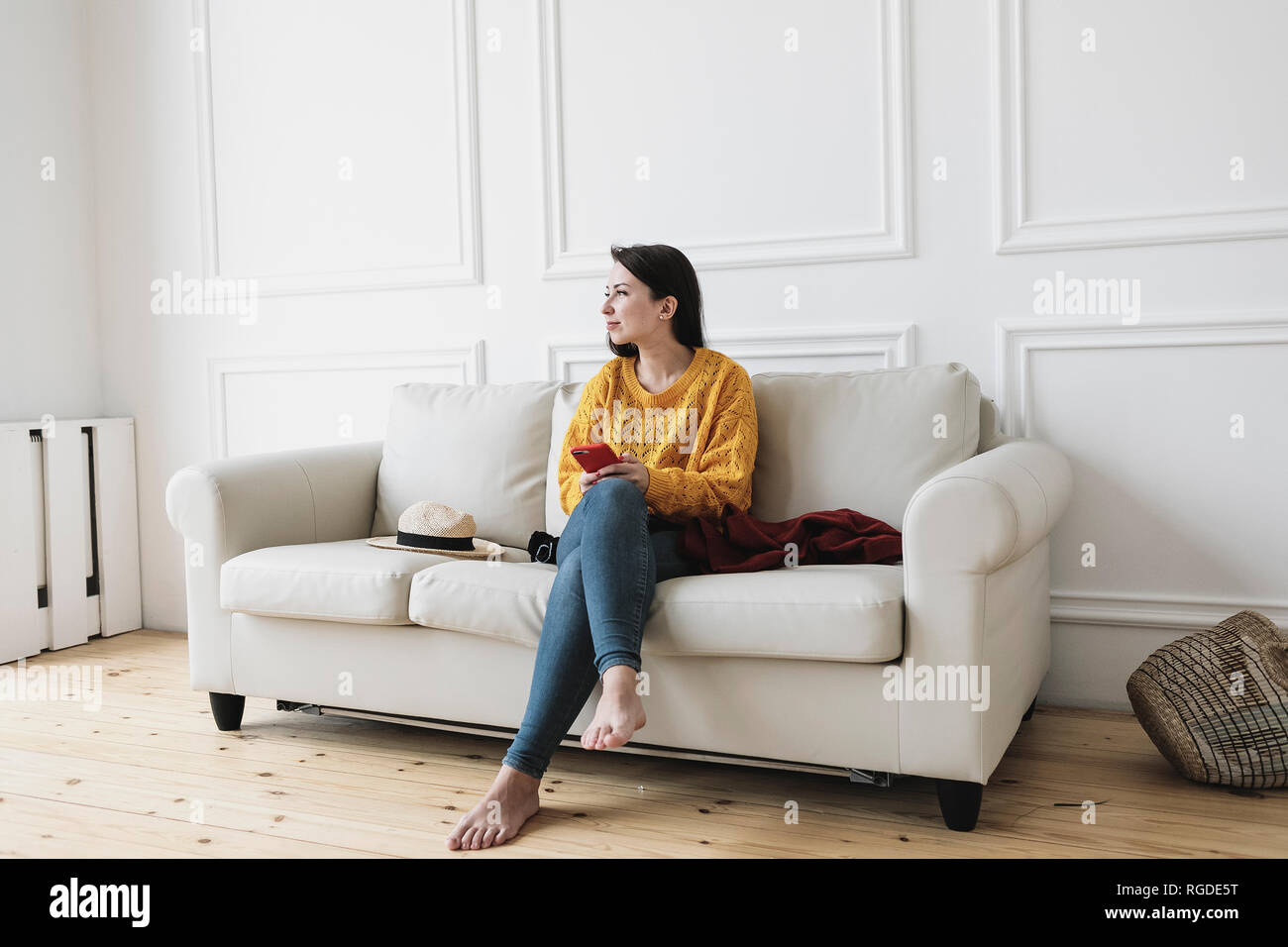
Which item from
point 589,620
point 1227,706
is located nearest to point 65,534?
point 589,620

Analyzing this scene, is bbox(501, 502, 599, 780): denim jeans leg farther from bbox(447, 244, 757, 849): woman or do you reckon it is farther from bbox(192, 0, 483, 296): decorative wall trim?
bbox(192, 0, 483, 296): decorative wall trim

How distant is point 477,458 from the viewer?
111 inches

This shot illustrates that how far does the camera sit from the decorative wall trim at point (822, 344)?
285 cm

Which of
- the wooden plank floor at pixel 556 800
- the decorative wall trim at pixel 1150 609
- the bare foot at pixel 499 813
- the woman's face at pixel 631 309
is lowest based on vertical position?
the wooden plank floor at pixel 556 800

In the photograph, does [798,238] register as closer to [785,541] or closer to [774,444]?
[774,444]

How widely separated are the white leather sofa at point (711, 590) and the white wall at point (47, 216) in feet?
4.68

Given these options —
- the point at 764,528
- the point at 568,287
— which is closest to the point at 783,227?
the point at 568,287

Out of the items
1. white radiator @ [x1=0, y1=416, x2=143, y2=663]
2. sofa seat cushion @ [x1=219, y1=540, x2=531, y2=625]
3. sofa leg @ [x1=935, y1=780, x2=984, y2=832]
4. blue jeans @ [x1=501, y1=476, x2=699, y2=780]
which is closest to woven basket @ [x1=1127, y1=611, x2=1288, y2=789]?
sofa leg @ [x1=935, y1=780, x2=984, y2=832]

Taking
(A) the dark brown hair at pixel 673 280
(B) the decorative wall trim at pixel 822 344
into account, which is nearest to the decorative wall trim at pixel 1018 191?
(B) the decorative wall trim at pixel 822 344

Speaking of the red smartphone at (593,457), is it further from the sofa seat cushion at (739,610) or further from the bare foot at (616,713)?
the bare foot at (616,713)

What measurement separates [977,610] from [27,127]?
11.4 feet

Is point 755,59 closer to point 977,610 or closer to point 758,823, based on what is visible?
point 977,610

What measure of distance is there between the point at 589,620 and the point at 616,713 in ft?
0.66

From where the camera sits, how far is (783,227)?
295cm
